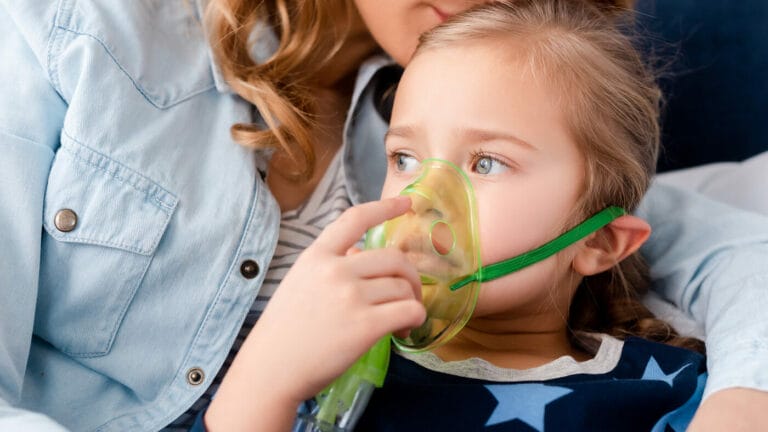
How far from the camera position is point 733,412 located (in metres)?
1.27

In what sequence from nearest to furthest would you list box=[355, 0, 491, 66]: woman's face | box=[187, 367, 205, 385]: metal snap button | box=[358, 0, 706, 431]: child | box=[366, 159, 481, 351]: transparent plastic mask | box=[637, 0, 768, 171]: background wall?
box=[366, 159, 481, 351]: transparent plastic mask
box=[358, 0, 706, 431]: child
box=[187, 367, 205, 385]: metal snap button
box=[355, 0, 491, 66]: woman's face
box=[637, 0, 768, 171]: background wall

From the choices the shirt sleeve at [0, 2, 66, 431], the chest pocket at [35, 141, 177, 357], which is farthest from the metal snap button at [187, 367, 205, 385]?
the shirt sleeve at [0, 2, 66, 431]

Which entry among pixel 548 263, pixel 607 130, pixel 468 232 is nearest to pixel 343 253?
pixel 468 232

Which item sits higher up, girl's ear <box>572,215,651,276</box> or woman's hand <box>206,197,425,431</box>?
woman's hand <box>206,197,425,431</box>

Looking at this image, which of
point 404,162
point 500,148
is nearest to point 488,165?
point 500,148

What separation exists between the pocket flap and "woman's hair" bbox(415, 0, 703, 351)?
52 centimetres

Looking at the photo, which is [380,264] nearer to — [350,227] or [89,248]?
[350,227]

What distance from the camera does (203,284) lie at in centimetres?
154

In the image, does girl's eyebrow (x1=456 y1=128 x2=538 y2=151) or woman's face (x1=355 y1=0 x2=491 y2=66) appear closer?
girl's eyebrow (x1=456 y1=128 x2=538 y2=151)

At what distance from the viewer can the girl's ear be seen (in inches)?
59.7

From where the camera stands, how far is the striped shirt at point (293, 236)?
5.14 ft

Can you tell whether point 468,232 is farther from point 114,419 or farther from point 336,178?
point 114,419

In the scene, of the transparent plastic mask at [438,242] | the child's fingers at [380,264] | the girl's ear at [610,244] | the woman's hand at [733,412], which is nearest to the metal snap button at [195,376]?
the transparent plastic mask at [438,242]

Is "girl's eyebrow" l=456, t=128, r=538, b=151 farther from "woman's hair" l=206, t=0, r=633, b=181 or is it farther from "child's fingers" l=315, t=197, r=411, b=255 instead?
"woman's hair" l=206, t=0, r=633, b=181
